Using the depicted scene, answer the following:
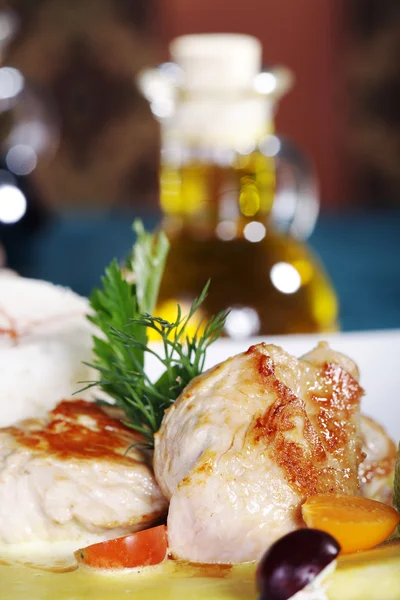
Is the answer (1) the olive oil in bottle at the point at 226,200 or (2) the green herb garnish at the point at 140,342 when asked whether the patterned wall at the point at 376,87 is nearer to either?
(1) the olive oil in bottle at the point at 226,200

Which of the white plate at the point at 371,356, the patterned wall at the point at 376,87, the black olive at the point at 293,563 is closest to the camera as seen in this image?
the black olive at the point at 293,563

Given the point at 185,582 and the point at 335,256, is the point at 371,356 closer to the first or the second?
the point at 185,582

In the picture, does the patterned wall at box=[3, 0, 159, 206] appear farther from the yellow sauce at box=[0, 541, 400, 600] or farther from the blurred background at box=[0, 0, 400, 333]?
the yellow sauce at box=[0, 541, 400, 600]

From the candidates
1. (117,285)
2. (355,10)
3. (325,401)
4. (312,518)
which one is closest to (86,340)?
(117,285)

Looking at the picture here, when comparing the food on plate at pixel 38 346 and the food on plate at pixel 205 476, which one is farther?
the food on plate at pixel 38 346

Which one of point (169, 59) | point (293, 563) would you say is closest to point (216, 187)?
point (293, 563)

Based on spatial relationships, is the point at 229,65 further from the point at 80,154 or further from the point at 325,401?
the point at 80,154

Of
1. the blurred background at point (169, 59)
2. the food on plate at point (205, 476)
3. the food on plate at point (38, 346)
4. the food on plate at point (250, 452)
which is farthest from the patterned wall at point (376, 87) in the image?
the food on plate at point (250, 452)
